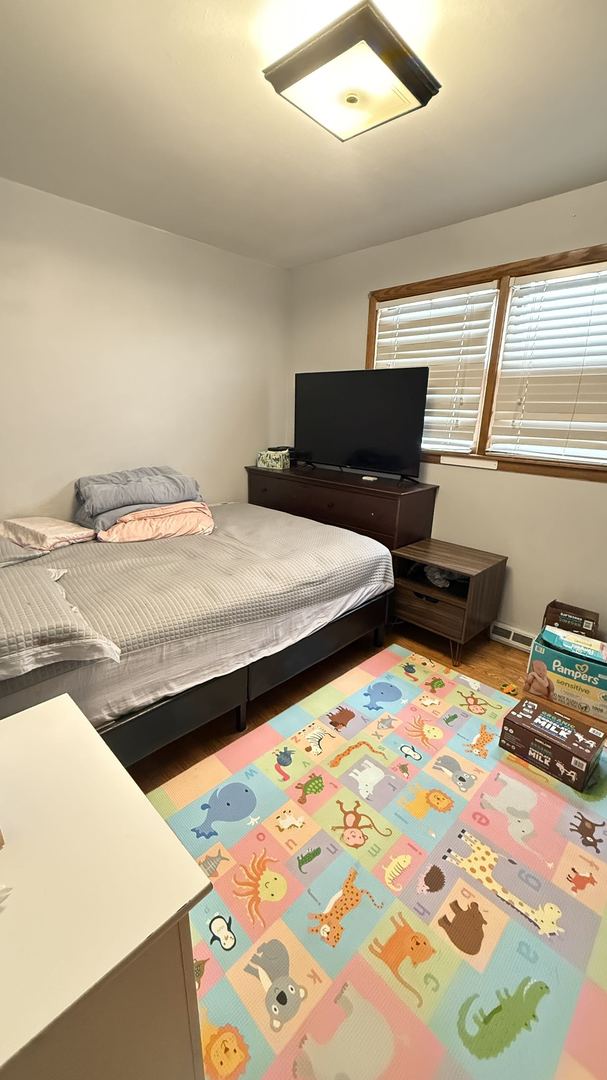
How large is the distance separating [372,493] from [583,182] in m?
1.79

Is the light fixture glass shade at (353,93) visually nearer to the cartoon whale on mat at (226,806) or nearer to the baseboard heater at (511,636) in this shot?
the cartoon whale on mat at (226,806)

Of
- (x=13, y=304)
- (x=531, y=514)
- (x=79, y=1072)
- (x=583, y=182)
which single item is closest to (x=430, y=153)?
(x=583, y=182)

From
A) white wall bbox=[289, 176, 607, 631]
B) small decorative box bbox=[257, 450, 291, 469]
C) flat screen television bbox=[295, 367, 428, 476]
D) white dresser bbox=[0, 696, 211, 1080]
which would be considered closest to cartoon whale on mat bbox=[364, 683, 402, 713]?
white wall bbox=[289, 176, 607, 631]

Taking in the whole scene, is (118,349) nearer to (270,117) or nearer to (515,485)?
(270,117)

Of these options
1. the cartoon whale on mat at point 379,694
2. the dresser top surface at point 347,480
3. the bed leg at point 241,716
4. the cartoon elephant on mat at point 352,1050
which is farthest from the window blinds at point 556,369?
the cartoon elephant on mat at point 352,1050

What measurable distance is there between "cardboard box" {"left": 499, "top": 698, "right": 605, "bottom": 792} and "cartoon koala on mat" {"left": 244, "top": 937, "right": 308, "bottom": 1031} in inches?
45.9

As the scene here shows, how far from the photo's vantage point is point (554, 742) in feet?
5.63

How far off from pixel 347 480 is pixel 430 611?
1.03 m

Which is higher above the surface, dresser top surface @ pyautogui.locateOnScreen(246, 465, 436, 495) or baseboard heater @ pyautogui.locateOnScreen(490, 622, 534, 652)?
dresser top surface @ pyautogui.locateOnScreen(246, 465, 436, 495)

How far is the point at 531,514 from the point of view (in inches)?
100

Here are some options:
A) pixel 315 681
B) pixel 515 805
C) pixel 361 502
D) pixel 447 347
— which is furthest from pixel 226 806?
pixel 447 347

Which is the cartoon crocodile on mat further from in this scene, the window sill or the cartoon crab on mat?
→ the window sill

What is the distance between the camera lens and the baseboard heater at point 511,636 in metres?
2.65

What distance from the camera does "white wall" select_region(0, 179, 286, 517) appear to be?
2.43 meters
